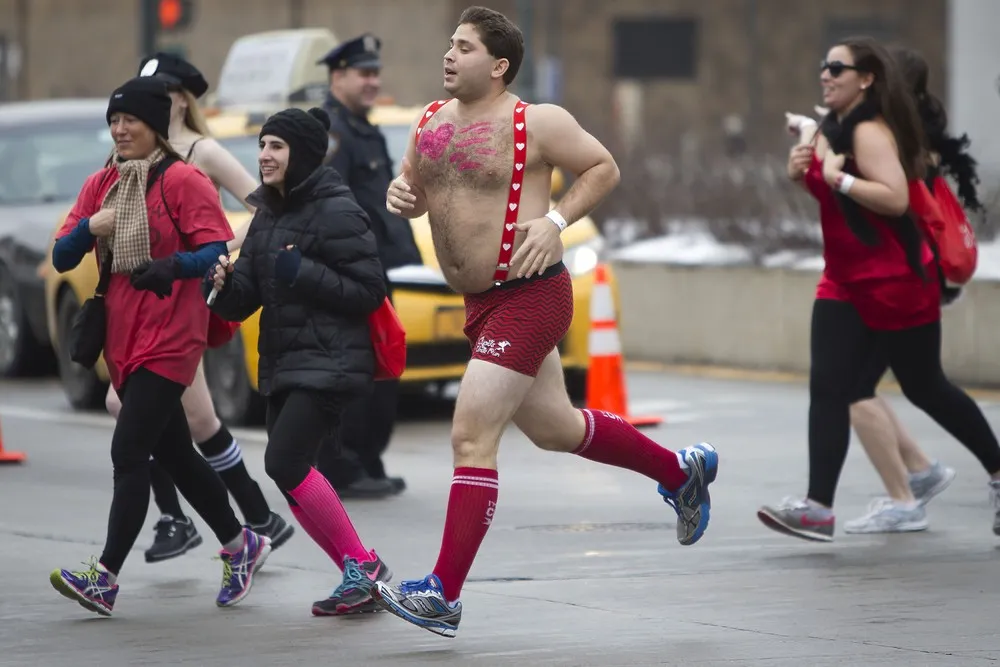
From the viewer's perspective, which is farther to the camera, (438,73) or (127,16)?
(127,16)

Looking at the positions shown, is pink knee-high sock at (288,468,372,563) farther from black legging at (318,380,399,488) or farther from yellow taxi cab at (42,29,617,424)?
yellow taxi cab at (42,29,617,424)

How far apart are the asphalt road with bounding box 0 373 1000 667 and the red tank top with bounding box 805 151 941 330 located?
2.87ft

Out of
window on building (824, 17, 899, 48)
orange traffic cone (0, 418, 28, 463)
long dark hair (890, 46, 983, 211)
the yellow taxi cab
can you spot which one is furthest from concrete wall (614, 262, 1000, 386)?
window on building (824, 17, 899, 48)

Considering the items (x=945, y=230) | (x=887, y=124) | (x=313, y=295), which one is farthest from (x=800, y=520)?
(x=313, y=295)

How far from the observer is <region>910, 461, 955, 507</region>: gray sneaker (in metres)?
8.95

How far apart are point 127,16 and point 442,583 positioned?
134 feet

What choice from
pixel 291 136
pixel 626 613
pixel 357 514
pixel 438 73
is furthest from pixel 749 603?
pixel 438 73

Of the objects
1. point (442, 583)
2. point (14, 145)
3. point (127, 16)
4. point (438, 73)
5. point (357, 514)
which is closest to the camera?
point (442, 583)

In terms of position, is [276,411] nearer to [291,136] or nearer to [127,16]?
[291,136]

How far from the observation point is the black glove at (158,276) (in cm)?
698

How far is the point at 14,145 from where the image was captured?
1628 cm

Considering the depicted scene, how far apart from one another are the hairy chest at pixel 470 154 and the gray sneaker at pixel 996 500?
281 centimetres

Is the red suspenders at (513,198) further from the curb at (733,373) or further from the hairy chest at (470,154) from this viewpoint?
the curb at (733,373)

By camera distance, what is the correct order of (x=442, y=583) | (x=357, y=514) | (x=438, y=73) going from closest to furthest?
(x=442, y=583) < (x=357, y=514) < (x=438, y=73)
